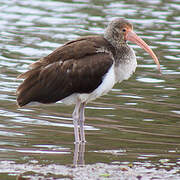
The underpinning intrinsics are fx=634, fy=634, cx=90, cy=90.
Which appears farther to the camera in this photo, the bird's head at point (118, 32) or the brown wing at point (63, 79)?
the bird's head at point (118, 32)

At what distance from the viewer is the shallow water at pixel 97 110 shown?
992cm

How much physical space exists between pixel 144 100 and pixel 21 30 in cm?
854

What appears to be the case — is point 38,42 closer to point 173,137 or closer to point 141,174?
point 173,137

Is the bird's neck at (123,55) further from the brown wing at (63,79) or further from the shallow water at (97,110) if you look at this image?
the shallow water at (97,110)

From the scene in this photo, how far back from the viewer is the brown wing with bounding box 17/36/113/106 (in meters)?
10.9

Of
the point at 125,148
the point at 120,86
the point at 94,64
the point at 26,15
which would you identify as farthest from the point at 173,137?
the point at 26,15

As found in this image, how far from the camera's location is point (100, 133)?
11.4 m

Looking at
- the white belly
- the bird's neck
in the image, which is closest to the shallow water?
the white belly

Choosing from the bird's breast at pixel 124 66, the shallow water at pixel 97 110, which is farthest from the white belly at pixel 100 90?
the shallow water at pixel 97 110

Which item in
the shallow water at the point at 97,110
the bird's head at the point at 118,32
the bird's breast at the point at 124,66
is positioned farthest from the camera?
the bird's head at the point at 118,32

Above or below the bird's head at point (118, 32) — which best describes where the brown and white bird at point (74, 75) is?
below

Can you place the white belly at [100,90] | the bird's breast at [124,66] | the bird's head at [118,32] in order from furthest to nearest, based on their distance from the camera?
the bird's head at [118,32] < the bird's breast at [124,66] < the white belly at [100,90]

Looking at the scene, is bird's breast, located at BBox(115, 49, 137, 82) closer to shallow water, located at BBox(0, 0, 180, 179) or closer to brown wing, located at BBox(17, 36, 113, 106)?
brown wing, located at BBox(17, 36, 113, 106)

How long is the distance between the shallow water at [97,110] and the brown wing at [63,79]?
71cm
